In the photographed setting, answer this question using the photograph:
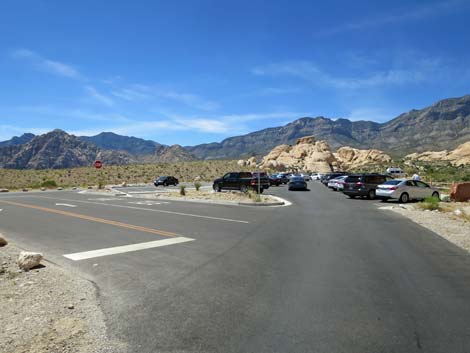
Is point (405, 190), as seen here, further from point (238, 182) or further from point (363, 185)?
point (238, 182)

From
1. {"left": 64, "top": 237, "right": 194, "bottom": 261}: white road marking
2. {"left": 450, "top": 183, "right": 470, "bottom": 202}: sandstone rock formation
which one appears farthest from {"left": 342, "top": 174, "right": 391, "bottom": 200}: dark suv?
{"left": 64, "top": 237, "right": 194, "bottom": 261}: white road marking

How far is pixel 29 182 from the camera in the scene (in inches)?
2645

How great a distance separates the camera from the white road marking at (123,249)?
30.1 ft

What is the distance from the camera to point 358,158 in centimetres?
13825

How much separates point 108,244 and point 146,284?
421 centimetres

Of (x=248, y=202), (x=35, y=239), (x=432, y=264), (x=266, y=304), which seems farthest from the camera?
(x=248, y=202)

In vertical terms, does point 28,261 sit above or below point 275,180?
below

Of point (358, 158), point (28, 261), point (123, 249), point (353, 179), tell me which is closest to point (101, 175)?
point (353, 179)

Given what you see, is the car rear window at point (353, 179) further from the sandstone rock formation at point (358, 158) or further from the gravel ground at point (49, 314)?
the sandstone rock formation at point (358, 158)

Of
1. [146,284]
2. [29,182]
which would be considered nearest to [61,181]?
[29,182]

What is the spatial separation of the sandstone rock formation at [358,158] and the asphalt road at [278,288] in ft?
387

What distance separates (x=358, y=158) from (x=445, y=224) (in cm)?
12877

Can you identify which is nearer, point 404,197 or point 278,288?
point 278,288

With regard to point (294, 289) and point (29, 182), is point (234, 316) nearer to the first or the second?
point (294, 289)
